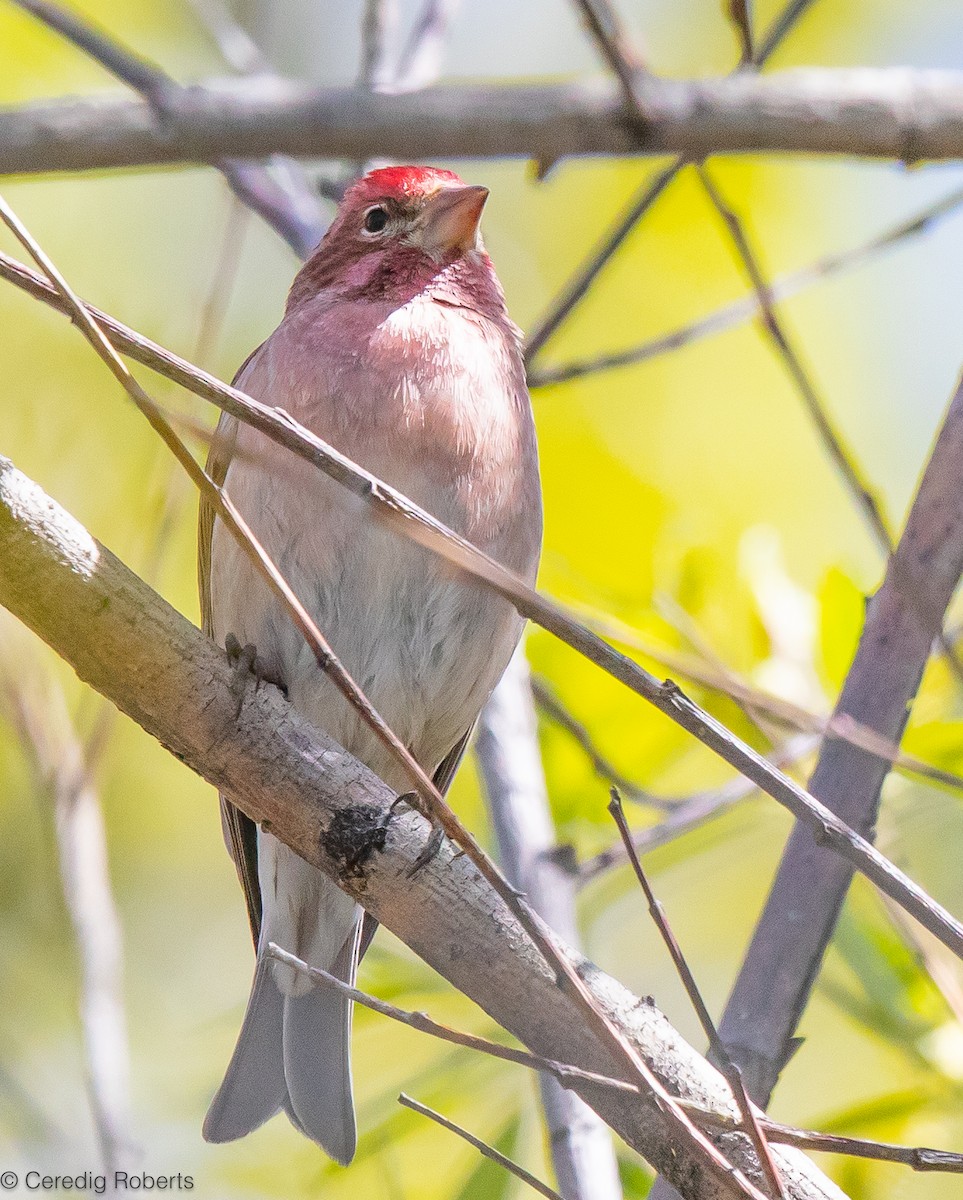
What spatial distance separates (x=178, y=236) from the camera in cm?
922

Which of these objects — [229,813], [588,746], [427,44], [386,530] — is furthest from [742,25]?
[427,44]

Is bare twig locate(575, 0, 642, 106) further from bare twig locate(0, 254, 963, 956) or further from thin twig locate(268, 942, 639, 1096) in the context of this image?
thin twig locate(268, 942, 639, 1096)

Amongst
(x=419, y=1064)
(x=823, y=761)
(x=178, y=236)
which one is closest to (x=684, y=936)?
(x=419, y=1064)

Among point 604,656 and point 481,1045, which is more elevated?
point 604,656

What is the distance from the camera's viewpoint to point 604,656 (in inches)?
98.8

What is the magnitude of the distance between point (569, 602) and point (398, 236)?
1.50 metres

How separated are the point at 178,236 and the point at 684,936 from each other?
210 inches

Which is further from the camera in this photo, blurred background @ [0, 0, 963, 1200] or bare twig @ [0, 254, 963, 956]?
blurred background @ [0, 0, 963, 1200]

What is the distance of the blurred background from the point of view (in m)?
4.86

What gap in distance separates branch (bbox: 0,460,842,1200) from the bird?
1064 mm

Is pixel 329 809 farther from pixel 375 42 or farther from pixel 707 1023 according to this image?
pixel 375 42

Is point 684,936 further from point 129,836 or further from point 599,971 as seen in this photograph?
point 599,971

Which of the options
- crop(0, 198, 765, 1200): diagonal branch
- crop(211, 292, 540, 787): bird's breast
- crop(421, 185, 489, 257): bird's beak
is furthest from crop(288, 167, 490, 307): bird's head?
crop(0, 198, 765, 1200): diagonal branch

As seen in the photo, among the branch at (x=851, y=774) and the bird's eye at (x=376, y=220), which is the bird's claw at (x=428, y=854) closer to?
the branch at (x=851, y=774)
